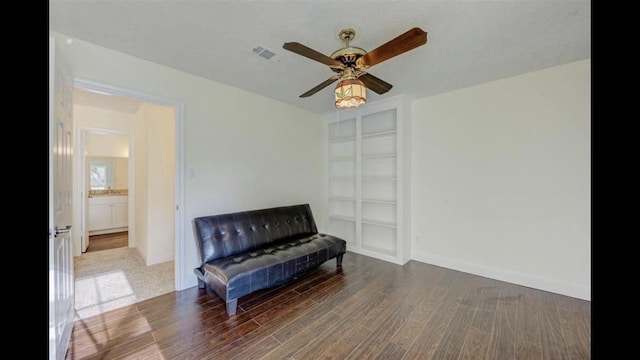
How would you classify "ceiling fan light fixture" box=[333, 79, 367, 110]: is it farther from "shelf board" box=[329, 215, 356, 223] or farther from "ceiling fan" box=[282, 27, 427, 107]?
"shelf board" box=[329, 215, 356, 223]

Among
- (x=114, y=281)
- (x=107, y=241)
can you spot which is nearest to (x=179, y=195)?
(x=114, y=281)

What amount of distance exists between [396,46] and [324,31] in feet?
2.15

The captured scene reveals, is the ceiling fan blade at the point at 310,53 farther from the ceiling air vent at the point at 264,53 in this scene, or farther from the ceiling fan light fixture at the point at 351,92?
the ceiling air vent at the point at 264,53

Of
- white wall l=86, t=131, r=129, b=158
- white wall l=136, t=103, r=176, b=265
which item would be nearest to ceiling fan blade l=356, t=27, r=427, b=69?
white wall l=136, t=103, r=176, b=265

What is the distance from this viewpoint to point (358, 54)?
1900 mm

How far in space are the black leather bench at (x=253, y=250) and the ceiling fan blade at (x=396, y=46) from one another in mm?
2008

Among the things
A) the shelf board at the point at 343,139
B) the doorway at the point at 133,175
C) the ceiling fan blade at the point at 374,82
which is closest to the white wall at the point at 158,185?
the doorway at the point at 133,175

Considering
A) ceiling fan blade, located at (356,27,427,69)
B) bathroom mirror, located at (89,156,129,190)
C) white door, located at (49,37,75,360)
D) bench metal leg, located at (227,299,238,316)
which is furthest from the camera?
bathroom mirror, located at (89,156,129,190)

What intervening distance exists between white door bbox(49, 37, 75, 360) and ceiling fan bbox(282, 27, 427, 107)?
1423mm

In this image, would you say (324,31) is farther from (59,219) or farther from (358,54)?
(59,219)

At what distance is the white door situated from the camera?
1.36m

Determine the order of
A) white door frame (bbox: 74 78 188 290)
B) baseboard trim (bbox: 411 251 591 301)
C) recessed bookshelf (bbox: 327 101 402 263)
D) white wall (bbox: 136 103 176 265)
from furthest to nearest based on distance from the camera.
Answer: recessed bookshelf (bbox: 327 101 402 263), white wall (bbox: 136 103 176 265), white door frame (bbox: 74 78 188 290), baseboard trim (bbox: 411 251 591 301)

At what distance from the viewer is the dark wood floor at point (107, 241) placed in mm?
4324
